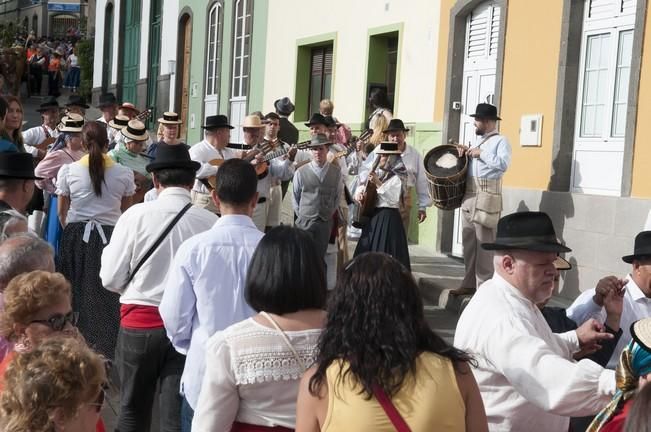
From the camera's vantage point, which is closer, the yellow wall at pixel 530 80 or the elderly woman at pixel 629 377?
the elderly woman at pixel 629 377

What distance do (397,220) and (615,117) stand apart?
8.15 ft

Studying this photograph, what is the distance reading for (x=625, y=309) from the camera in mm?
4953

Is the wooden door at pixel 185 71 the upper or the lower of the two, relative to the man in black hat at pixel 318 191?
upper

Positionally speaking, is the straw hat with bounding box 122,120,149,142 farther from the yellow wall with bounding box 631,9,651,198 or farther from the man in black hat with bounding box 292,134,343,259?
the yellow wall with bounding box 631,9,651,198

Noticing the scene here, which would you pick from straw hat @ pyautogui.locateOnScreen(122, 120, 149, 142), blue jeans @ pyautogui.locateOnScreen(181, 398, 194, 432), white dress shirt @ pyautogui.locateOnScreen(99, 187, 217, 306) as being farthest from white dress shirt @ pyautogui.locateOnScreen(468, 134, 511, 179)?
blue jeans @ pyautogui.locateOnScreen(181, 398, 194, 432)

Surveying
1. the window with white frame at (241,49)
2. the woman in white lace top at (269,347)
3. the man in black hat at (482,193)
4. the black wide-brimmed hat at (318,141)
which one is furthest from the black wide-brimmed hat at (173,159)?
the window with white frame at (241,49)

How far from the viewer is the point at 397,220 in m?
10.3

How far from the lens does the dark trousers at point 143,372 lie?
533 cm

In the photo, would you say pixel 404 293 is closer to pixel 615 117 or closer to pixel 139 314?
pixel 139 314

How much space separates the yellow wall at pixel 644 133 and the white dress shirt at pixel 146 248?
572cm

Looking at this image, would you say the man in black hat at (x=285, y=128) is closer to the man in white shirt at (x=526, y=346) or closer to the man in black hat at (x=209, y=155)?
the man in black hat at (x=209, y=155)

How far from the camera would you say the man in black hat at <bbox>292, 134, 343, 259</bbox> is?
34.7ft

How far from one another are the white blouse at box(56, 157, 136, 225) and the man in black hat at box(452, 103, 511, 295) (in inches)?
155

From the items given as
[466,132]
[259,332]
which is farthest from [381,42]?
[259,332]
